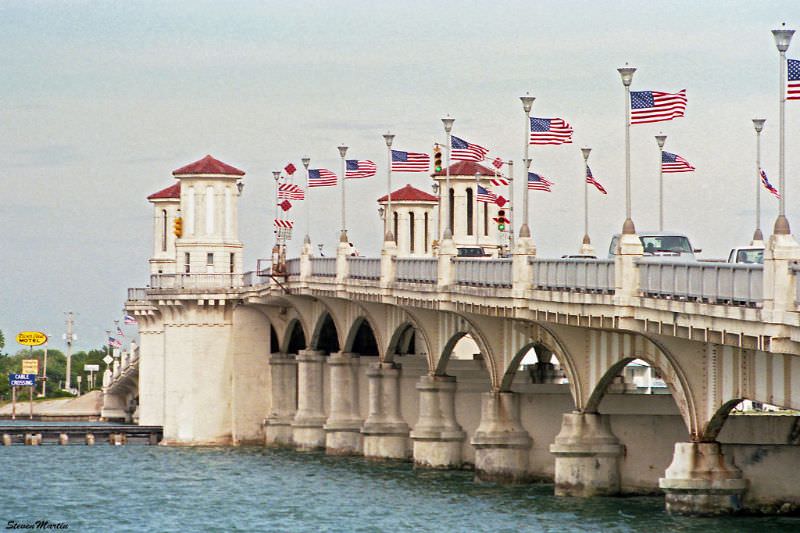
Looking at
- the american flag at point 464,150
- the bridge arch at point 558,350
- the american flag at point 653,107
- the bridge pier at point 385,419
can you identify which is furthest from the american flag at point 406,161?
the american flag at point 653,107

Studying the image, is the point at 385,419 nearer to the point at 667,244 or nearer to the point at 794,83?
the point at 667,244

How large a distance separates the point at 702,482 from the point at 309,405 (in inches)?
1866

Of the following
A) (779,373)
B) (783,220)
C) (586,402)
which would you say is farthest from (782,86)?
(586,402)

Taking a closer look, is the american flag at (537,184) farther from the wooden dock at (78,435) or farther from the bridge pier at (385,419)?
the wooden dock at (78,435)

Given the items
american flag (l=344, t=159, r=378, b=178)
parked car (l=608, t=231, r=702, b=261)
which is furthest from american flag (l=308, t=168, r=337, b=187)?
parked car (l=608, t=231, r=702, b=261)

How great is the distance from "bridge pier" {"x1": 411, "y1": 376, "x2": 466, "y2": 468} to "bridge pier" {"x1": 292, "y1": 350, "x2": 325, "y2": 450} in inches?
727

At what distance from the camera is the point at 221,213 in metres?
105

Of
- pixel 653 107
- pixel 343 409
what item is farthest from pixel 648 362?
Result: pixel 343 409

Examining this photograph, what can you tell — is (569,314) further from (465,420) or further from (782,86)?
(465,420)

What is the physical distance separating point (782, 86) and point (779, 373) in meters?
6.64

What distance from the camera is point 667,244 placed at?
2557 inches

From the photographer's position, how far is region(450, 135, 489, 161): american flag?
77.5 m

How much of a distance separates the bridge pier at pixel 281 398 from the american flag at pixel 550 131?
38.5 meters

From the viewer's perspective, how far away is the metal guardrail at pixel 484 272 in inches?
2462
